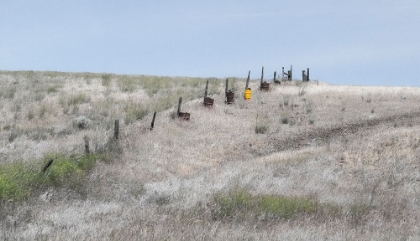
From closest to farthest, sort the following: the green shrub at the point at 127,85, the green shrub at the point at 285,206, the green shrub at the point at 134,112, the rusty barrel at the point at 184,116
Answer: the green shrub at the point at 285,206
the rusty barrel at the point at 184,116
the green shrub at the point at 134,112
the green shrub at the point at 127,85

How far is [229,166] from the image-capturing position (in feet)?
49.9

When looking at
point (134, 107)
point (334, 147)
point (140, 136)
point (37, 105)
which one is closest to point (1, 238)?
point (140, 136)

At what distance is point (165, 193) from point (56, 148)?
6.05 m

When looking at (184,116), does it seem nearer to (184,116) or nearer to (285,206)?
(184,116)

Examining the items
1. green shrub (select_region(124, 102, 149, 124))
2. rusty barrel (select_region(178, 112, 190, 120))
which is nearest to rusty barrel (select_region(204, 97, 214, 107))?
green shrub (select_region(124, 102, 149, 124))

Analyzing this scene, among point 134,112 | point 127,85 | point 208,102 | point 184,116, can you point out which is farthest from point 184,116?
point 127,85

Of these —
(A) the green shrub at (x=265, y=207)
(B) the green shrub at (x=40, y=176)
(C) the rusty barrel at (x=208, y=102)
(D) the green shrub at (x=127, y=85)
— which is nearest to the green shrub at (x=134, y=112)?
(C) the rusty barrel at (x=208, y=102)

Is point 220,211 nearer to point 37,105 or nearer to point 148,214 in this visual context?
point 148,214

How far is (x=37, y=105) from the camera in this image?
2652 centimetres

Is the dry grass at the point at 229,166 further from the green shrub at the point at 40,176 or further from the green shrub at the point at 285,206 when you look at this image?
the green shrub at the point at 40,176

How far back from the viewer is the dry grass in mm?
8109

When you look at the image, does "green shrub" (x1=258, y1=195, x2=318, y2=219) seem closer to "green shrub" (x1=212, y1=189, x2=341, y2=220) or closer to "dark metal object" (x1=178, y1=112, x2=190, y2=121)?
"green shrub" (x1=212, y1=189, x2=341, y2=220)

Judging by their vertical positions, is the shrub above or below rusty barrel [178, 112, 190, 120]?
below

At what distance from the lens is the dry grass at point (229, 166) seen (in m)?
8.11
